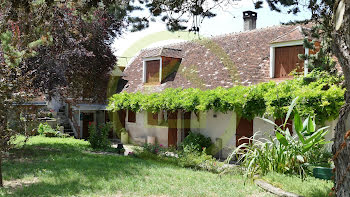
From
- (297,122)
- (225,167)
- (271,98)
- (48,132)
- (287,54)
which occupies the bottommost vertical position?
(48,132)

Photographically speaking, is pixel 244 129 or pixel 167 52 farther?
pixel 167 52

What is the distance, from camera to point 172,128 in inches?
679

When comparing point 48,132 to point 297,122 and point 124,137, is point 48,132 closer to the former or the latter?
point 124,137

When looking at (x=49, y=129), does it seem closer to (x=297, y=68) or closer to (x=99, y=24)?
(x=99, y=24)

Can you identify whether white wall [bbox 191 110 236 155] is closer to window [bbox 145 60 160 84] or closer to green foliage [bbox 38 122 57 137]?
window [bbox 145 60 160 84]

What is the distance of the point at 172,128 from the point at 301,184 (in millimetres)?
11478

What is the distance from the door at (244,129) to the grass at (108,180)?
16.6 ft

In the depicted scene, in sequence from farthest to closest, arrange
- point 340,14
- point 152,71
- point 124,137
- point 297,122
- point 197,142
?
point 124,137 < point 152,71 < point 197,142 < point 297,122 < point 340,14

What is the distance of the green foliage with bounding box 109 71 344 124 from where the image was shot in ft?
33.2

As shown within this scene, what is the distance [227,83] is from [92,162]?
7.06 m

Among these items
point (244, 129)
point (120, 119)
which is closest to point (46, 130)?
point (120, 119)

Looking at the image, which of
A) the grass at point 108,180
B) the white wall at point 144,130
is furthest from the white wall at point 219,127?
the grass at point 108,180

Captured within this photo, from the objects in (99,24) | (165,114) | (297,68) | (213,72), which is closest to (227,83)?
(213,72)

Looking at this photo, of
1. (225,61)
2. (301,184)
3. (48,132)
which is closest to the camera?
(301,184)
